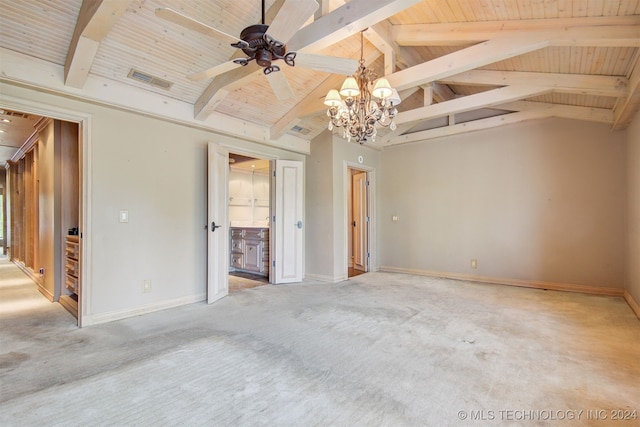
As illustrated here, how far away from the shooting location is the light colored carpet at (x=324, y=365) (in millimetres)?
1709

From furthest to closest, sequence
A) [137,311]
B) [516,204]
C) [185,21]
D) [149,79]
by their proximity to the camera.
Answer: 1. [516,204]
2. [137,311]
3. [149,79]
4. [185,21]

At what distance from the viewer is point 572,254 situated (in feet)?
15.0

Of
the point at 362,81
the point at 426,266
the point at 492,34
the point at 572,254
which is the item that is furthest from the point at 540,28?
the point at 426,266

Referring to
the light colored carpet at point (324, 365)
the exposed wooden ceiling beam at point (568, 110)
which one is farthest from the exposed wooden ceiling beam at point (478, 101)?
the light colored carpet at point (324, 365)

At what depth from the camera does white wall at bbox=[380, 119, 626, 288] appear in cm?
439

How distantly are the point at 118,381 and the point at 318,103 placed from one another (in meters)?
3.68

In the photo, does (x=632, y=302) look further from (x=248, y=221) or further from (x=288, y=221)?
(x=248, y=221)

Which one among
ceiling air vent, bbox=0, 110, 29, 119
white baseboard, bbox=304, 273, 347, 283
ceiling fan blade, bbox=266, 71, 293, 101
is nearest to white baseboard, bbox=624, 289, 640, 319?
white baseboard, bbox=304, 273, 347, 283

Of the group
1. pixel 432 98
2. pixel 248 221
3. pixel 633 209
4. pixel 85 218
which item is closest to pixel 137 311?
pixel 85 218

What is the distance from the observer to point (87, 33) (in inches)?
95.3

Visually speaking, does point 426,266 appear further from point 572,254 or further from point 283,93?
point 283,93

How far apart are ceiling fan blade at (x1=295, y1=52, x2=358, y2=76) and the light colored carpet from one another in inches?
90.5

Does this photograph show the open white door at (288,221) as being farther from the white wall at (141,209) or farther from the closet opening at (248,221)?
the white wall at (141,209)

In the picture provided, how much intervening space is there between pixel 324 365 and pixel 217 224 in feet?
8.29
